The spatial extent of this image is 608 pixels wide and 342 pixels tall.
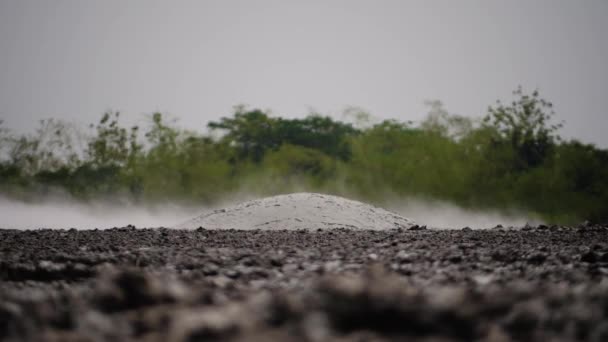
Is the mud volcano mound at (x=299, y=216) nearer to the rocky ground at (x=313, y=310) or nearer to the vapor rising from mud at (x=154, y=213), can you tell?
the vapor rising from mud at (x=154, y=213)

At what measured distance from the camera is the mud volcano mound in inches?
472

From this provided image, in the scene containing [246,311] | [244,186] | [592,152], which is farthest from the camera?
[244,186]

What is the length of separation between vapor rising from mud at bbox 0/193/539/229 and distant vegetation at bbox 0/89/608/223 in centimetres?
36

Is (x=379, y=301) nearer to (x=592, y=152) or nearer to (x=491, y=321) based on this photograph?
(x=491, y=321)

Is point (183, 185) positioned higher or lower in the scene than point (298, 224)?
higher

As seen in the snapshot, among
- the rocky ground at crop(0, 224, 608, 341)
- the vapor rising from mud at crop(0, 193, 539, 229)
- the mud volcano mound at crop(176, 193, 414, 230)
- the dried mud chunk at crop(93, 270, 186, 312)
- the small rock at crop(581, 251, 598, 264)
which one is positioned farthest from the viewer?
the vapor rising from mud at crop(0, 193, 539, 229)

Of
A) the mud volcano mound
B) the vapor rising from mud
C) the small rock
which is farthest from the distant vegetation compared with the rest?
the small rock

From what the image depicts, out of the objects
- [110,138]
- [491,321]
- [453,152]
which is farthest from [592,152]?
[491,321]

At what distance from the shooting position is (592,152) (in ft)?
71.0

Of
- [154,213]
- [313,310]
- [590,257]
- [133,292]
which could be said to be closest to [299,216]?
[590,257]

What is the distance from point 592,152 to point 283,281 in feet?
70.8

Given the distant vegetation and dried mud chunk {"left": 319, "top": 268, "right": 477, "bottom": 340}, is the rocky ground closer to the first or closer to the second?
dried mud chunk {"left": 319, "top": 268, "right": 477, "bottom": 340}

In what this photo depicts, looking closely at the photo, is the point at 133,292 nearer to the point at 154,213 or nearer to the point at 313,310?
the point at 313,310

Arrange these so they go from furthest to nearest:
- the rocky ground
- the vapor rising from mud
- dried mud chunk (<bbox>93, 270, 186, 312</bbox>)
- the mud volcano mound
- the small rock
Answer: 1. the vapor rising from mud
2. the mud volcano mound
3. the small rock
4. dried mud chunk (<bbox>93, 270, 186, 312</bbox>)
5. the rocky ground
